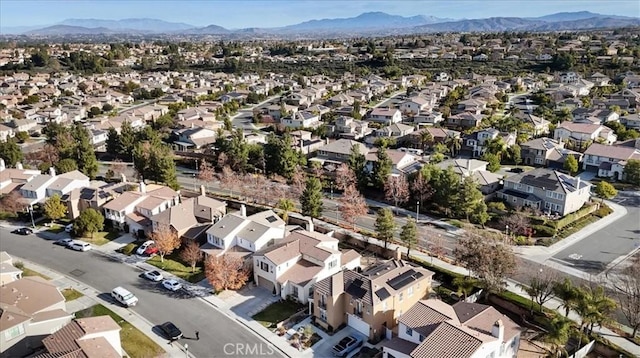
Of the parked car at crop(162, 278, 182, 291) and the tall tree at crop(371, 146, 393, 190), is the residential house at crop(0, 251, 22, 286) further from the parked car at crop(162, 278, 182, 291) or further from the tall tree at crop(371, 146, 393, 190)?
the tall tree at crop(371, 146, 393, 190)

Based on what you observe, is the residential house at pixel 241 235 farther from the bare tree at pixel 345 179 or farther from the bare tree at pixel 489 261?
the bare tree at pixel 345 179

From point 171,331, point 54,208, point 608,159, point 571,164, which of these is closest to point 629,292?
point 171,331

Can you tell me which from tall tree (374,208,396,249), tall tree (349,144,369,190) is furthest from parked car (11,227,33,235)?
tall tree (349,144,369,190)

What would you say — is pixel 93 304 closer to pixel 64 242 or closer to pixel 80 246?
pixel 80 246

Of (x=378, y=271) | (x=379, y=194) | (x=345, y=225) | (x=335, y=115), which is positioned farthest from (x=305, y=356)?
(x=335, y=115)

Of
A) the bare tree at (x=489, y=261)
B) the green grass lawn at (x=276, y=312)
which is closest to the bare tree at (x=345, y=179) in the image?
the bare tree at (x=489, y=261)

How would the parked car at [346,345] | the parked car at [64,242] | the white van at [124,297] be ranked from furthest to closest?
the parked car at [64,242]
the white van at [124,297]
the parked car at [346,345]

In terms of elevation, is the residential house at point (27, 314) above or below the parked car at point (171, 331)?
above
